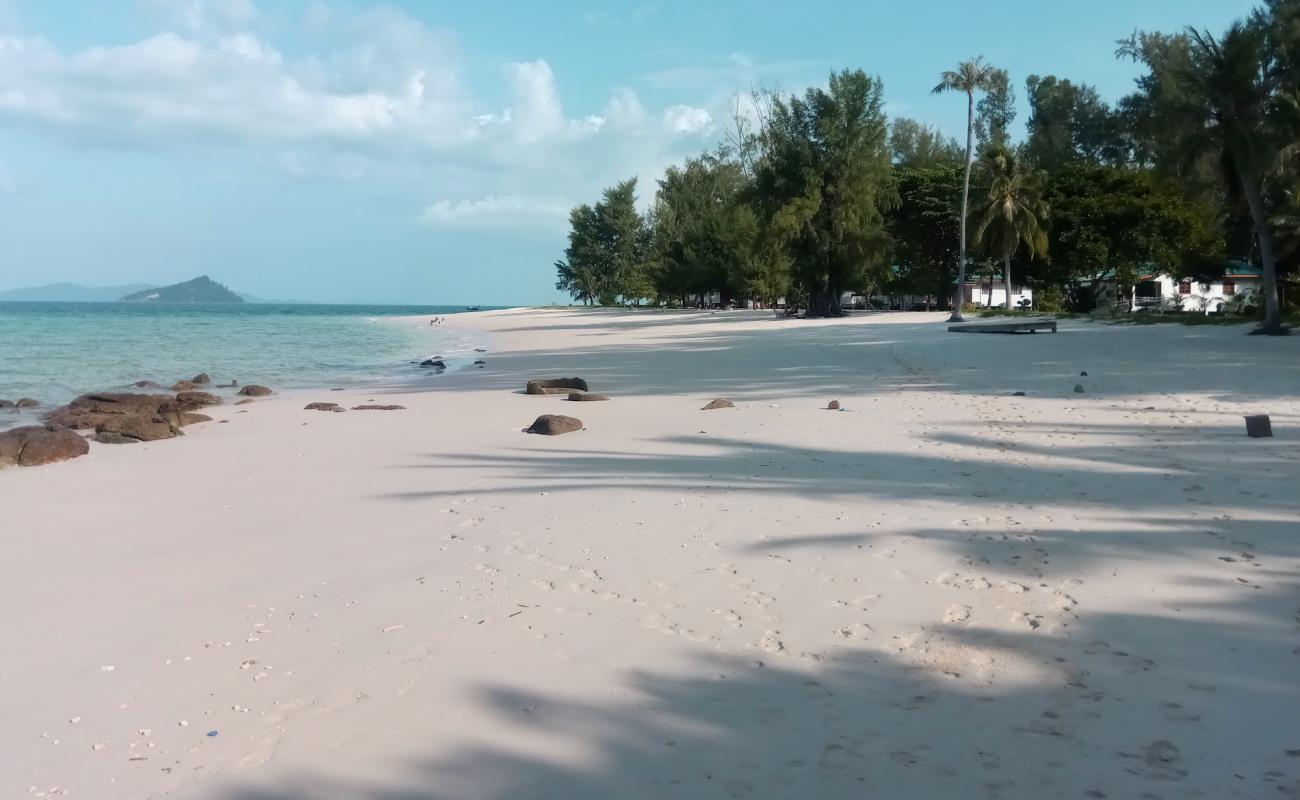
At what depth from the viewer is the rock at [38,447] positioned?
10.6m

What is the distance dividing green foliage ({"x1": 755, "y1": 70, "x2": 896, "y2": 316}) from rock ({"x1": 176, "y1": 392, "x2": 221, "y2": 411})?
29.8m

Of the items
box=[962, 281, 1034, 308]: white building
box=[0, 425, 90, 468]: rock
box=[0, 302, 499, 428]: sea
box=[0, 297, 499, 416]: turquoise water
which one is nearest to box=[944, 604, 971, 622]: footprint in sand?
box=[0, 425, 90, 468]: rock

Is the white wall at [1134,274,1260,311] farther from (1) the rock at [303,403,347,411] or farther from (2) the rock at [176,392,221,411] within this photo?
(2) the rock at [176,392,221,411]

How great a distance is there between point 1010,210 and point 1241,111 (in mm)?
19730

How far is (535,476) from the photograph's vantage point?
8.68 m

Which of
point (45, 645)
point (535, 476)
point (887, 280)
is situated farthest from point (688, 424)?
point (887, 280)

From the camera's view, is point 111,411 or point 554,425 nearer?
point 554,425

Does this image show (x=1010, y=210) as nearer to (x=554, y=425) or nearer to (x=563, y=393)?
(x=563, y=393)

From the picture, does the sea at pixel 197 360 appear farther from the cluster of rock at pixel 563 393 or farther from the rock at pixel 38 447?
the cluster of rock at pixel 563 393

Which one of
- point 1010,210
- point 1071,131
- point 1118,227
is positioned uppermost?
point 1071,131

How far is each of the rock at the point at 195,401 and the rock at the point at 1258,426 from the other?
1528 centimetres

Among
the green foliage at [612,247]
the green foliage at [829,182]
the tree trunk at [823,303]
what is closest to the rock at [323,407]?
the green foliage at [829,182]

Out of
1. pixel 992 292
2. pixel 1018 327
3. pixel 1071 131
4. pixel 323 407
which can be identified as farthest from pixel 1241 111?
pixel 1071 131

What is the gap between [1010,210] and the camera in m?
40.0
